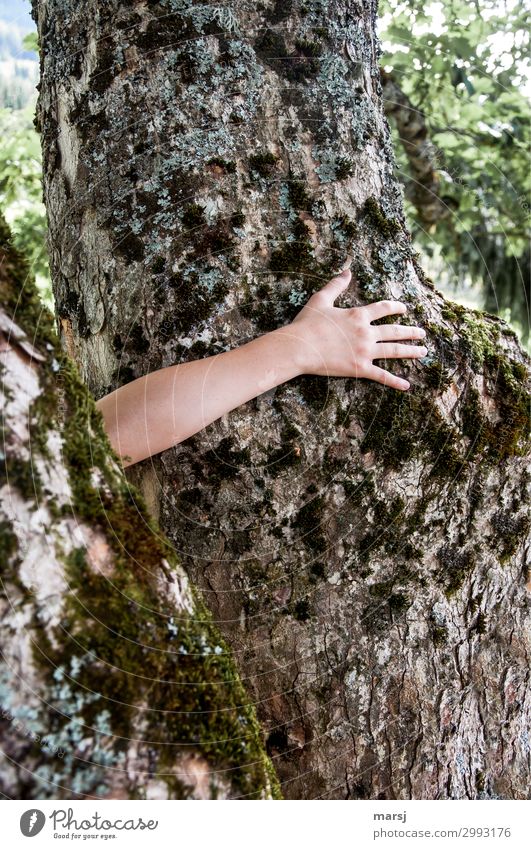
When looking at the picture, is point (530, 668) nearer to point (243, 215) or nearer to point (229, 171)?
point (243, 215)

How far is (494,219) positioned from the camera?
19.1 feet

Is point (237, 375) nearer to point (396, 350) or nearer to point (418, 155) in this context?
point (396, 350)

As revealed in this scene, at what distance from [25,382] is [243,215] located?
908 millimetres

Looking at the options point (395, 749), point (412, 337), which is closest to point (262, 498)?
point (412, 337)

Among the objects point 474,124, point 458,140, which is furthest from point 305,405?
point 474,124

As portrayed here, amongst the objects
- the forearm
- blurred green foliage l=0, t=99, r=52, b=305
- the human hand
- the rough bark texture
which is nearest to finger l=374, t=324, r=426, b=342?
the human hand

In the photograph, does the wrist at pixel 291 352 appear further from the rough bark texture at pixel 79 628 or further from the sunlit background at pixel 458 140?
the sunlit background at pixel 458 140

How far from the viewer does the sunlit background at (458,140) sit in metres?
4.42

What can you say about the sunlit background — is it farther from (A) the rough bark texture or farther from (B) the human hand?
(A) the rough bark texture

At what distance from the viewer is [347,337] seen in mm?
1655

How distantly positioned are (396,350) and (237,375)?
0.43m

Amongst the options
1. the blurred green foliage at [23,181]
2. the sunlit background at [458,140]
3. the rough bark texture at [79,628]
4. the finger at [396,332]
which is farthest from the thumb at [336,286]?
the blurred green foliage at [23,181]

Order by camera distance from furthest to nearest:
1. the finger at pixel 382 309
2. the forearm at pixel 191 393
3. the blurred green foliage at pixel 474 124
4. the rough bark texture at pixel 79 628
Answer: the blurred green foliage at pixel 474 124 → the finger at pixel 382 309 → the forearm at pixel 191 393 → the rough bark texture at pixel 79 628

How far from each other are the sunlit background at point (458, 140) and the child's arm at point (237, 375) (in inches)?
102
